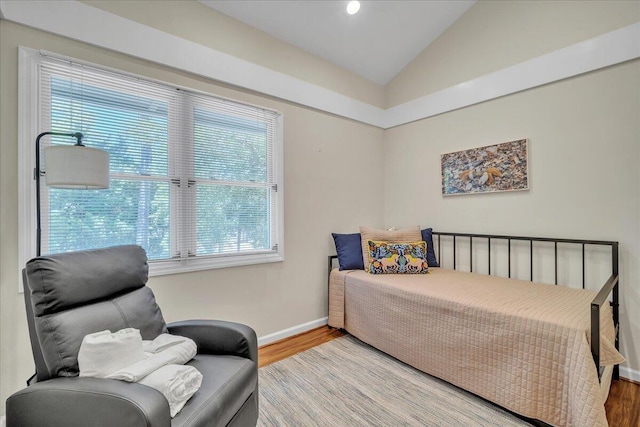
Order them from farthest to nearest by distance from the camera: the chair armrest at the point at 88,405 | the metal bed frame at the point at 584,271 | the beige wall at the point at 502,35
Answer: the beige wall at the point at 502,35 < the metal bed frame at the point at 584,271 < the chair armrest at the point at 88,405

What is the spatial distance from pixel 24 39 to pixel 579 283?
159 inches

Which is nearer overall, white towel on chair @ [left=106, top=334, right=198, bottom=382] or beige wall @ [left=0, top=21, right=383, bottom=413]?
white towel on chair @ [left=106, top=334, right=198, bottom=382]

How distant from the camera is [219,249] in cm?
237

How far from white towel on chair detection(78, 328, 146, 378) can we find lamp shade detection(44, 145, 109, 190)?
744mm

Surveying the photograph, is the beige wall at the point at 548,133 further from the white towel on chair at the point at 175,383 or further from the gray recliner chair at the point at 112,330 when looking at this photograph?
the white towel on chair at the point at 175,383

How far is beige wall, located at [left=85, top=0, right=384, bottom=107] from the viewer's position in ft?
6.63

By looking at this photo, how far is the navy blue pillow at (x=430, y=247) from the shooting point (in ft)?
9.58

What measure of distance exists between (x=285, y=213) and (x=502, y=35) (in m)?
2.54

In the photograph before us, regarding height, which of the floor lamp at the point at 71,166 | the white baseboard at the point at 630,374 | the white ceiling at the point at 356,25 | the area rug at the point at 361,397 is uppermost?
the white ceiling at the point at 356,25

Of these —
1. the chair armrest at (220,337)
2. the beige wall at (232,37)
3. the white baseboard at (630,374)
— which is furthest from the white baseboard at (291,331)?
the beige wall at (232,37)

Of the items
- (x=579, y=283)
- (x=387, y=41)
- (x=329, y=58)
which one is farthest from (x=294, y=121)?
(x=579, y=283)

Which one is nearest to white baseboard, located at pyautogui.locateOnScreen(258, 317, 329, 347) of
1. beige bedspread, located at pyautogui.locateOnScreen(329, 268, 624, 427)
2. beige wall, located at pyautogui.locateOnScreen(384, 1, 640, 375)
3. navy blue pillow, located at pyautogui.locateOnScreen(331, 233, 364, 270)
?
beige bedspread, located at pyautogui.locateOnScreen(329, 268, 624, 427)

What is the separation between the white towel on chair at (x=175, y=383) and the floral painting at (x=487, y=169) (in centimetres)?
272

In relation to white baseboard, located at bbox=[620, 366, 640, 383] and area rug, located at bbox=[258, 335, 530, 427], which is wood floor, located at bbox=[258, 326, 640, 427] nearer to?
white baseboard, located at bbox=[620, 366, 640, 383]
